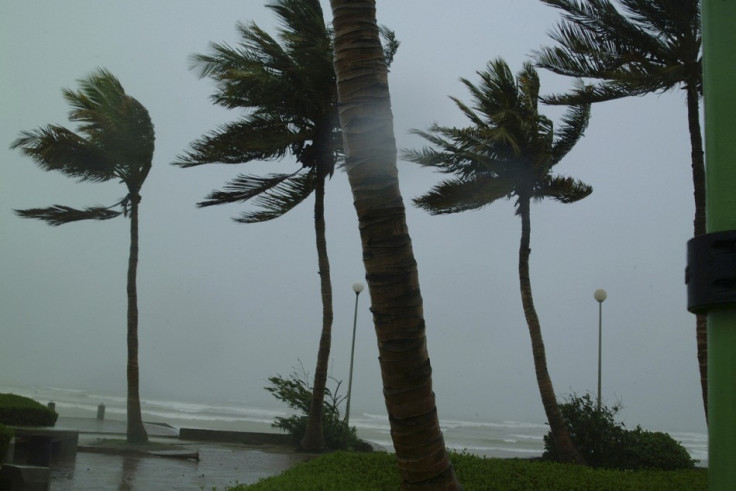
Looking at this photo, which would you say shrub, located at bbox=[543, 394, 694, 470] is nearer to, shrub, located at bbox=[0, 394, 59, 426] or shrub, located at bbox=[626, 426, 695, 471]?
shrub, located at bbox=[626, 426, 695, 471]

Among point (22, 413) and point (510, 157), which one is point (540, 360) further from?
point (22, 413)

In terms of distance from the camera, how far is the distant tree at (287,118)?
15.9 metres

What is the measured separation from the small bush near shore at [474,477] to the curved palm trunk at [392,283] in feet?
8.88

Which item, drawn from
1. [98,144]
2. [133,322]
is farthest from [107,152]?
[133,322]

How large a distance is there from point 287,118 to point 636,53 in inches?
296

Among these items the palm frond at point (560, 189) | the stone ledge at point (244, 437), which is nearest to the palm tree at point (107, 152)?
the stone ledge at point (244, 437)

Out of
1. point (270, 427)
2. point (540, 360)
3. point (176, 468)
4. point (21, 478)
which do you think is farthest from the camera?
point (270, 427)

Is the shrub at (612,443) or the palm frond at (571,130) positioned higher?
the palm frond at (571,130)

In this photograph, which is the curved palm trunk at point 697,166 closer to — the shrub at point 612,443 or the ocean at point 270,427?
the shrub at point 612,443

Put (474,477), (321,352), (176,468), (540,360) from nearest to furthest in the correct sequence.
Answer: (474,477) < (176,468) < (540,360) < (321,352)

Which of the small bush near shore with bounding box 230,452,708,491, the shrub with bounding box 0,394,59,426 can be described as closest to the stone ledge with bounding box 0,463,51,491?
the small bush near shore with bounding box 230,452,708,491

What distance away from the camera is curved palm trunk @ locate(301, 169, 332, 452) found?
16.1 meters

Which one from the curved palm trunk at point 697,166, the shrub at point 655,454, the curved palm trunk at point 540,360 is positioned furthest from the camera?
the curved palm trunk at point 540,360

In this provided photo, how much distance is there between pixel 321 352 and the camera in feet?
52.6
